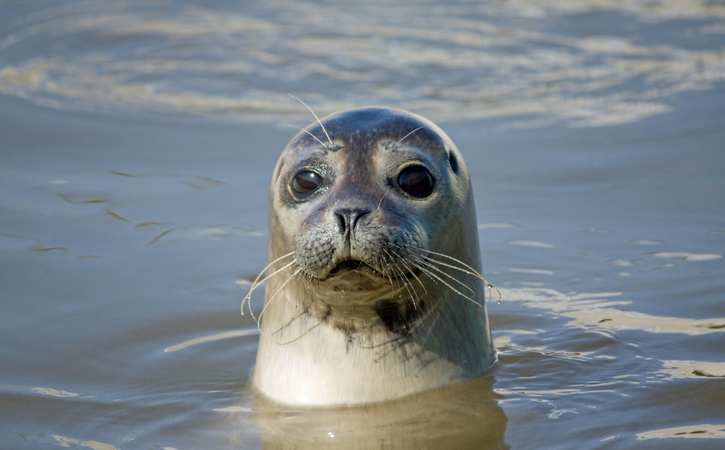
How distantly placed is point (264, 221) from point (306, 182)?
2586mm

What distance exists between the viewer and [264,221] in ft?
19.3

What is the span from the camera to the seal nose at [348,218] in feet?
9.84

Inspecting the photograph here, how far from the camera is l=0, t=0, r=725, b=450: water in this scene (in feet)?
11.0

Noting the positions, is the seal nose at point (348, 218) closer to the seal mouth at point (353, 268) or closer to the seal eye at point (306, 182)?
the seal mouth at point (353, 268)

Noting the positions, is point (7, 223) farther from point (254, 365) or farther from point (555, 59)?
point (555, 59)

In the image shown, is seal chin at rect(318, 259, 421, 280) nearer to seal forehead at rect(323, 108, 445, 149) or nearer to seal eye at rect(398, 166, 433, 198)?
seal eye at rect(398, 166, 433, 198)

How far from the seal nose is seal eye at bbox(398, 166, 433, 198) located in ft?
1.00

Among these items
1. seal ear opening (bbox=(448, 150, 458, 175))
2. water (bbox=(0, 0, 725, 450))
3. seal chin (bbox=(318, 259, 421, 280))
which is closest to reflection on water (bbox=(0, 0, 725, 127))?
water (bbox=(0, 0, 725, 450))

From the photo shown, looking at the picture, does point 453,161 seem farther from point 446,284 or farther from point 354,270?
point 354,270

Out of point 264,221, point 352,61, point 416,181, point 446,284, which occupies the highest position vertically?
point 352,61

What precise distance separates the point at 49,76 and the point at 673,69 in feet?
22.2

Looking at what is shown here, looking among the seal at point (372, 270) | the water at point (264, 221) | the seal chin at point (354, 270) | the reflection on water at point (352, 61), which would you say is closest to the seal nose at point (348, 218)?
the seal at point (372, 270)

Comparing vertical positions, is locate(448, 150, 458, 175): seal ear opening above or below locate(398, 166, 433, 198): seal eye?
above

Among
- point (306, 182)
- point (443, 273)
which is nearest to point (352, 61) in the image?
point (306, 182)
